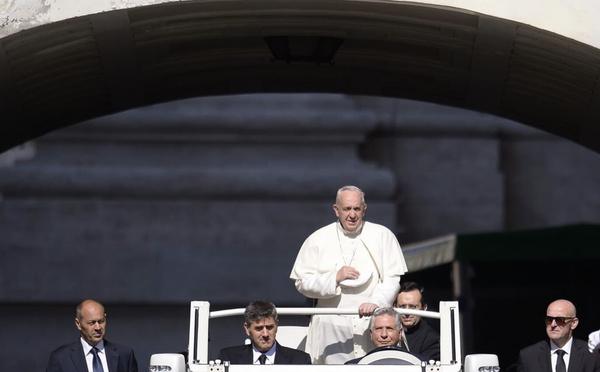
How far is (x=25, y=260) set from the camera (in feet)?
68.5

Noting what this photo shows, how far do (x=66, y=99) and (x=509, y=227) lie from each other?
824 cm

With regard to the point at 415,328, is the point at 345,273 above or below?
above

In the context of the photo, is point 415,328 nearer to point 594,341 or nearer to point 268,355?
point 594,341

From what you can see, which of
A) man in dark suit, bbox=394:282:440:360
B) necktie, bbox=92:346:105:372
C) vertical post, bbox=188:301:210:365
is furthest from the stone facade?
vertical post, bbox=188:301:210:365

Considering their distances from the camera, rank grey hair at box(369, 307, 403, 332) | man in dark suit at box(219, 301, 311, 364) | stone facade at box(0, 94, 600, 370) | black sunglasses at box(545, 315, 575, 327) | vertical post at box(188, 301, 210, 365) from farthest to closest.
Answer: stone facade at box(0, 94, 600, 370) < black sunglasses at box(545, 315, 575, 327) < vertical post at box(188, 301, 210, 365) < grey hair at box(369, 307, 403, 332) < man in dark suit at box(219, 301, 311, 364)

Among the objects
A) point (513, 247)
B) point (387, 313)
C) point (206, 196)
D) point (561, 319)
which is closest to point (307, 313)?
point (387, 313)

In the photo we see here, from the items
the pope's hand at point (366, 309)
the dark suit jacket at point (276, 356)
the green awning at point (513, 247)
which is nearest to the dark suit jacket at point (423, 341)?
the pope's hand at point (366, 309)

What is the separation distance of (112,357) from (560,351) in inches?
113

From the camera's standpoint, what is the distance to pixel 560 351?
39.5ft

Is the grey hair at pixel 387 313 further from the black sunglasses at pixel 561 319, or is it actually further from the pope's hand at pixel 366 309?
the black sunglasses at pixel 561 319

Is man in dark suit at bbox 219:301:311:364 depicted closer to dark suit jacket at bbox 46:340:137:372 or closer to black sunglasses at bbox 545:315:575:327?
dark suit jacket at bbox 46:340:137:372

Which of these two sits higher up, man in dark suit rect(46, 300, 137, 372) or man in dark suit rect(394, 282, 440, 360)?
man in dark suit rect(394, 282, 440, 360)

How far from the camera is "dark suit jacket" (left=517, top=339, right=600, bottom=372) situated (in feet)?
39.2

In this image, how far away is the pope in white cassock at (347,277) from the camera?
12523 millimetres
